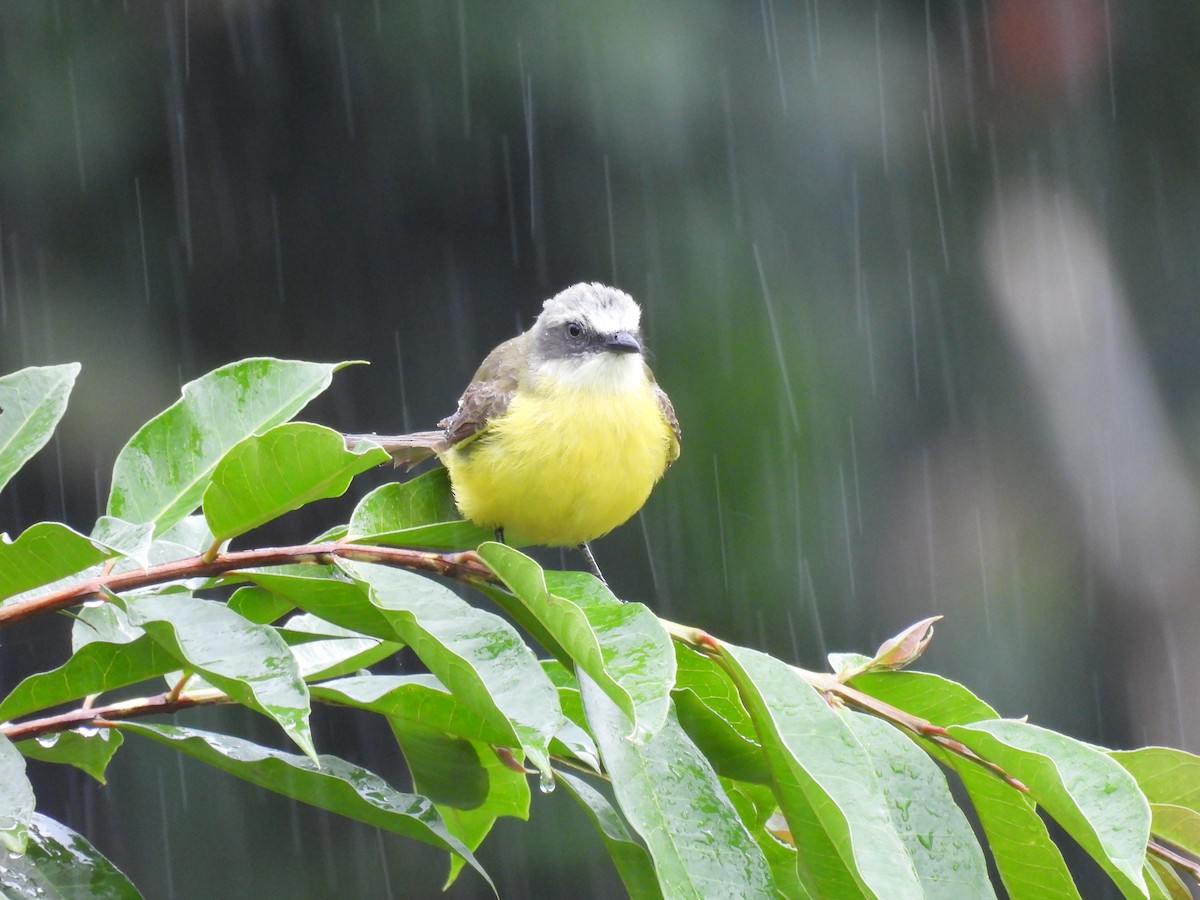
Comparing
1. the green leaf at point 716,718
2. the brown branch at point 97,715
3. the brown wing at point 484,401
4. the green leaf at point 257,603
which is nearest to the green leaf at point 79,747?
the brown branch at point 97,715

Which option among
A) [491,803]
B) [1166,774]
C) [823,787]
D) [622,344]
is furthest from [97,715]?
[622,344]

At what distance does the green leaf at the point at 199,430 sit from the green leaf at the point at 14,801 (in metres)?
0.38

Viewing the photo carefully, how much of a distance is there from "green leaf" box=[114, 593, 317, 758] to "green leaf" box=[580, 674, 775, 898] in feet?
0.83

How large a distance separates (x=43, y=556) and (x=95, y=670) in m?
0.25

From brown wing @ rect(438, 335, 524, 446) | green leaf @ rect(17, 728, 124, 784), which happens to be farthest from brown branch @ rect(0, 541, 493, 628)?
brown wing @ rect(438, 335, 524, 446)

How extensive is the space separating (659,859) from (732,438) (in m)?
3.93

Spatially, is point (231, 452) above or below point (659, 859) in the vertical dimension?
above

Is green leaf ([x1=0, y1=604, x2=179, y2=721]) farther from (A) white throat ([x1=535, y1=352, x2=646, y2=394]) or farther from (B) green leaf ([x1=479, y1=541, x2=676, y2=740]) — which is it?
(A) white throat ([x1=535, y1=352, x2=646, y2=394])

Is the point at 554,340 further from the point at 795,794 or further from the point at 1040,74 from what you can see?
the point at 1040,74

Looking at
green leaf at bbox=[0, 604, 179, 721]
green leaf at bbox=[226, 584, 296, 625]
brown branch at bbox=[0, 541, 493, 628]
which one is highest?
brown branch at bbox=[0, 541, 493, 628]

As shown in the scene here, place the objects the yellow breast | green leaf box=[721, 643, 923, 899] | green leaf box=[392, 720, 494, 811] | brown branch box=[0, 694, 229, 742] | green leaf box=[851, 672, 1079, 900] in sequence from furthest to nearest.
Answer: the yellow breast, green leaf box=[392, 720, 494, 811], brown branch box=[0, 694, 229, 742], green leaf box=[851, 672, 1079, 900], green leaf box=[721, 643, 923, 899]

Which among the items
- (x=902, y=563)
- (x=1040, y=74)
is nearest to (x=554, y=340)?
(x=902, y=563)

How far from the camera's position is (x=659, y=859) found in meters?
1.12

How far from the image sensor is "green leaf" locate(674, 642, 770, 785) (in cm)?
134
